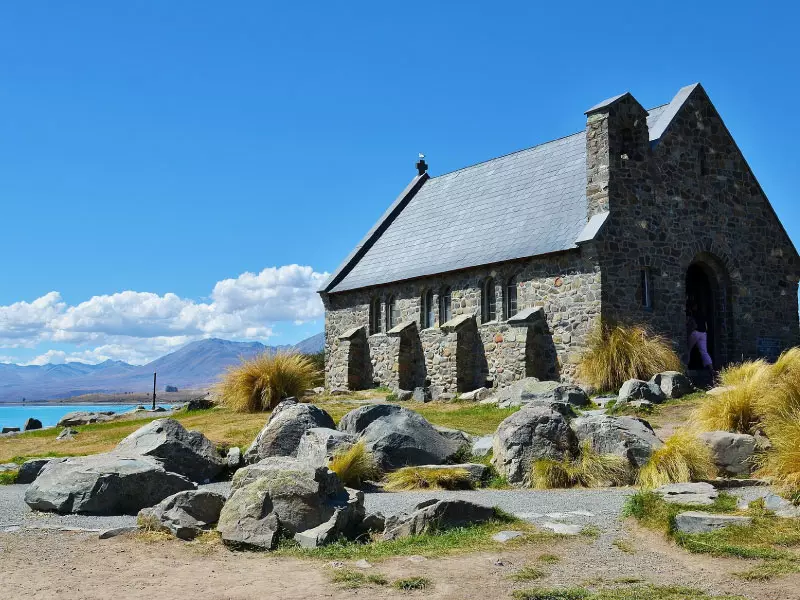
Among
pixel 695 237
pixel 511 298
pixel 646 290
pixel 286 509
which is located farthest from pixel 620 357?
pixel 286 509

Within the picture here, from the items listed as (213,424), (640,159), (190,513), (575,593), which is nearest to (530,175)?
(640,159)

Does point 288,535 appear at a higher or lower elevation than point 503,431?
lower

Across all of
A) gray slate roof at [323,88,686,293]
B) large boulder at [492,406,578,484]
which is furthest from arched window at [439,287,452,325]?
large boulder at [492,406,578,484]

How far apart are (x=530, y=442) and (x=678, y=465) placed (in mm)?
2127

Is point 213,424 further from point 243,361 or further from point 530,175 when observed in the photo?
point 530,175

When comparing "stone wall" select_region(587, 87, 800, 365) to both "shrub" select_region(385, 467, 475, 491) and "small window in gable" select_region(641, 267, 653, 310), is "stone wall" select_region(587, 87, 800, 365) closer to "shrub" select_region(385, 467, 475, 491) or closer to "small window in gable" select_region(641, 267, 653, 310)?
"small window in gable" select_region(641, 267, 653, 310)

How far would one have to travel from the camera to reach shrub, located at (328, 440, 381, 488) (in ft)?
37.9

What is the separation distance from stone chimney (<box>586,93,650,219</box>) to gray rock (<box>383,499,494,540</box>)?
16.1 m

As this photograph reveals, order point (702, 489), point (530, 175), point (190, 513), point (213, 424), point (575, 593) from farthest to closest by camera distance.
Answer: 1. point (530, 175)
2. point (213, 424)
3. point (702, 489)
4. point (190, 513)
5. point (575, 593)

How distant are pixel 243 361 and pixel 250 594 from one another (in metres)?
18.8

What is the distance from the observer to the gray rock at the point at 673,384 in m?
20.0

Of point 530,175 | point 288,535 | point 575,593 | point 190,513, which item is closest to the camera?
point 575,593

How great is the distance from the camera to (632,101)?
2412cm

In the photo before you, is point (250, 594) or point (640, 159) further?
point (640, 159)
